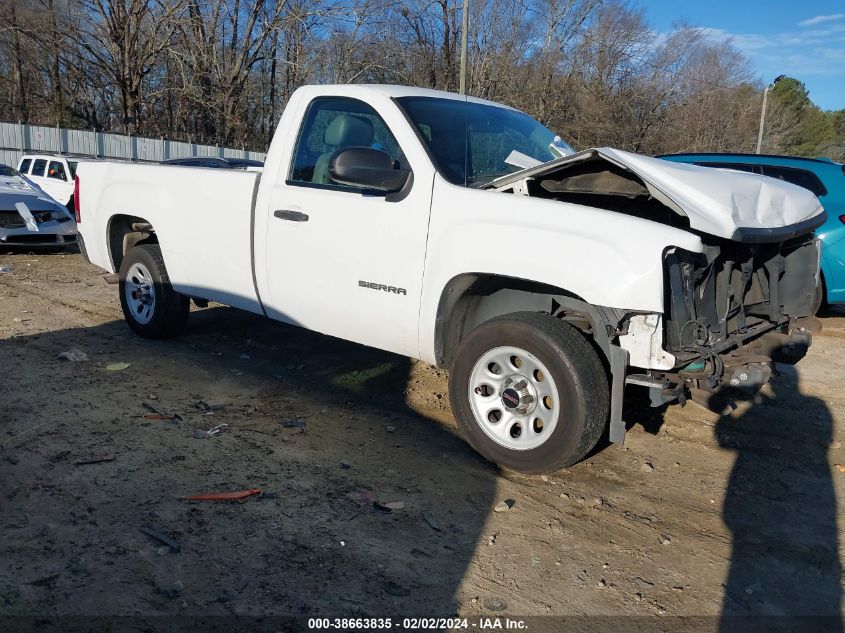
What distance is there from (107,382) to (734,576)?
4216 millimetres

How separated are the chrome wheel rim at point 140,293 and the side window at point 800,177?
662 cm

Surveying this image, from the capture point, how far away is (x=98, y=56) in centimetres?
3019

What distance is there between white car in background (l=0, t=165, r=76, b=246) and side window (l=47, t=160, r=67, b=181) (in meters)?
4.42

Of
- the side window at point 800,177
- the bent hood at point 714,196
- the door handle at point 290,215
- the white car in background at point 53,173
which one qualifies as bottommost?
the white car in background at point 53,173

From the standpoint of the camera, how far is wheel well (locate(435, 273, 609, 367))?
3803mm

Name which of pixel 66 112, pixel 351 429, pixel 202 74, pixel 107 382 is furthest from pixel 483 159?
pixel 66 112

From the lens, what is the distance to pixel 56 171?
16219mm

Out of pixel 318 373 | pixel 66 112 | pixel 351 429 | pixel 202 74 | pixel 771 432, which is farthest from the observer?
pixel 66 112

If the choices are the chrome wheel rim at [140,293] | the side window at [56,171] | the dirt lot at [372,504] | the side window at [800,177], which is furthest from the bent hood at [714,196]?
the side window at [56,171]

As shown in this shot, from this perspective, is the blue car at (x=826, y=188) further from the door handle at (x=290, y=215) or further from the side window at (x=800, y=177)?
the door handle at (x=290, y=215)

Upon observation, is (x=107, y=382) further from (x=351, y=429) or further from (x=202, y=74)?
(x=202, y=74)

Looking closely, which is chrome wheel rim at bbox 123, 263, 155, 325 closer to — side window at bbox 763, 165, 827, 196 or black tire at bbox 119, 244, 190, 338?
black tire at bbox 119, 244, 190, 338

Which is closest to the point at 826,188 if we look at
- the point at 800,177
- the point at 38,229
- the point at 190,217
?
the point at 800,177

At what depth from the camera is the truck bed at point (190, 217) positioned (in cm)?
507
